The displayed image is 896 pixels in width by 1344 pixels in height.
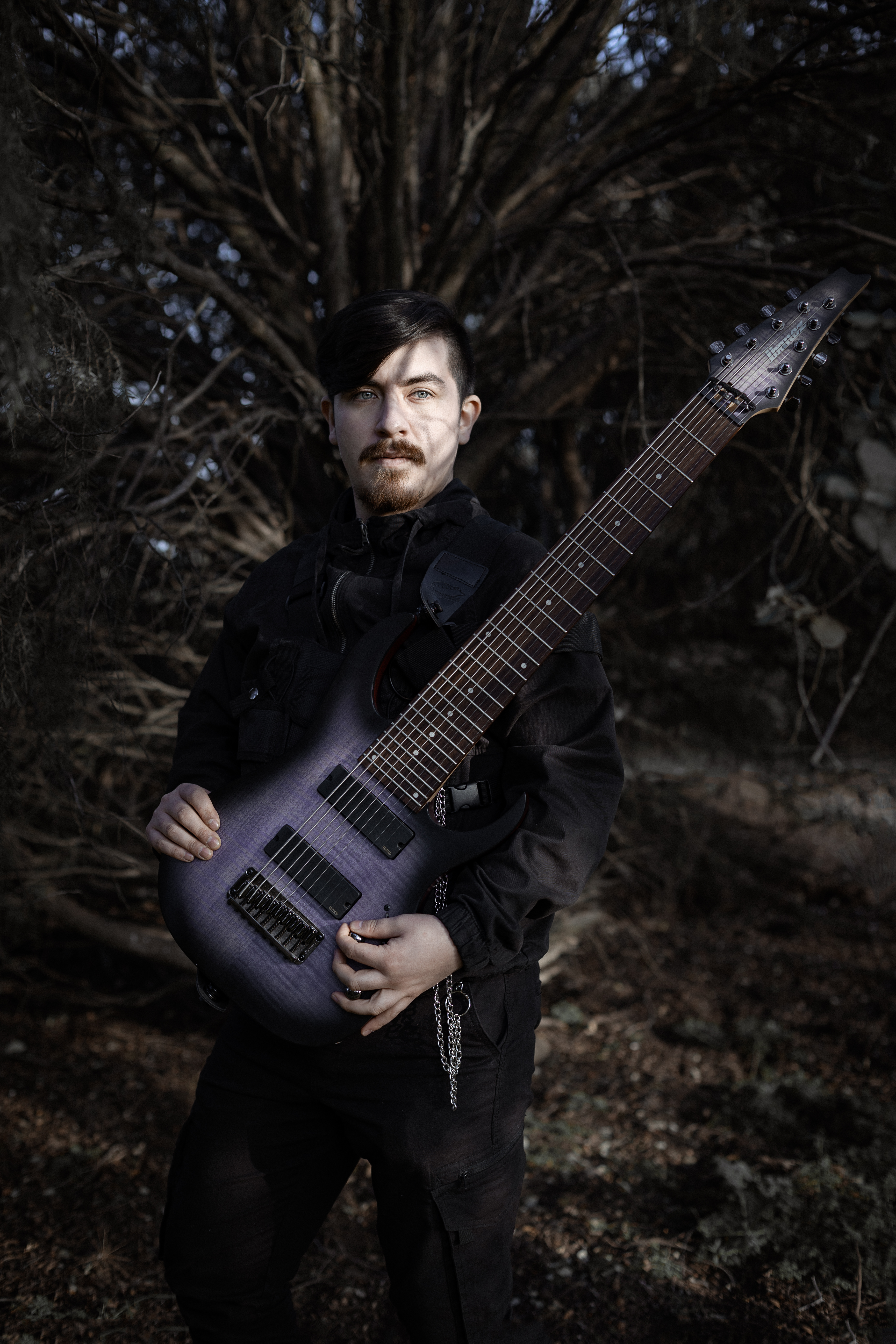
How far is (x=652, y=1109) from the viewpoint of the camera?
289cm

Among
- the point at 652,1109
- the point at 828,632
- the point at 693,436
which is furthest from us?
the point at 652,1109

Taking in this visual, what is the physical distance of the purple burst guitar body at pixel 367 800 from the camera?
1352mm

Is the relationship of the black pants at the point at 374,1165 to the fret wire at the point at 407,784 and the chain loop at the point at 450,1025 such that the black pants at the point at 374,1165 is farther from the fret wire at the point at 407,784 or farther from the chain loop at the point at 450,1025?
the fret wire at the point at 407,784

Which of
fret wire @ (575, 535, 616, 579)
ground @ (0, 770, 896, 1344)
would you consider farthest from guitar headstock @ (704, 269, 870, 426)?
ground @ (0, 770, 896, 1344)

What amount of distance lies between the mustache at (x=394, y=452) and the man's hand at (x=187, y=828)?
73 centimetres

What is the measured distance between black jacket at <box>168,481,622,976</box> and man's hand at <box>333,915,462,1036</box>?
0.09 feet

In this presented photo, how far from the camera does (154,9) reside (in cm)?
278

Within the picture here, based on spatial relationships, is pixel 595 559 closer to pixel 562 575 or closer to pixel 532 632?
pixel 562 575

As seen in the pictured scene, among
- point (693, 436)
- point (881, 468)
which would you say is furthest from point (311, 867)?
point (881, 468)

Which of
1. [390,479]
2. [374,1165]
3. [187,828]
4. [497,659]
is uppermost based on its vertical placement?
[390,479]

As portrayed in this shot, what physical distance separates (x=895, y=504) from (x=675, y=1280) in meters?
2.19

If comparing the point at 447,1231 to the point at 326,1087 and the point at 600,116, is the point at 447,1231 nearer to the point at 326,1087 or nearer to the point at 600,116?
the point at 326,1087

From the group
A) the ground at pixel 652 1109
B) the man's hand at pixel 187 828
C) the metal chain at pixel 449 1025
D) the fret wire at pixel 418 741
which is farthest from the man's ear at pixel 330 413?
the ground at pixel 652 1109

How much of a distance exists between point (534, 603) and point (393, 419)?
0.49 metres
